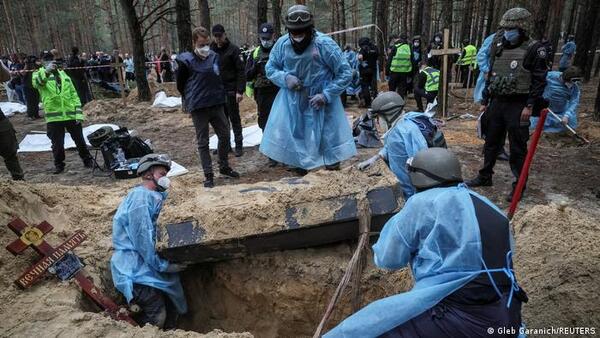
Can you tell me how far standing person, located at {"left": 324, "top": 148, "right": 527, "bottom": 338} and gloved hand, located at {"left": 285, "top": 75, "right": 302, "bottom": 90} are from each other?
2.91 meters

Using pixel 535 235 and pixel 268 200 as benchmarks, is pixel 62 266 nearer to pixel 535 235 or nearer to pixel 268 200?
pixel 268 200

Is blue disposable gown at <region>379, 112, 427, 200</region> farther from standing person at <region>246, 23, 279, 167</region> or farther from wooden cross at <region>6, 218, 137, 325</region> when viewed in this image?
standing person at <region>246, 23, 279, 167</region>

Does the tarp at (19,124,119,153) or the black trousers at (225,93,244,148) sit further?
Answer: the tarp at (19,124,119,153)

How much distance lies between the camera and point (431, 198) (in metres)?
1.96

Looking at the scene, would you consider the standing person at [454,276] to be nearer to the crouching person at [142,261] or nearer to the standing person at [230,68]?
the crouching person at [142,261]

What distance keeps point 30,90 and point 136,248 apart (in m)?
12.4

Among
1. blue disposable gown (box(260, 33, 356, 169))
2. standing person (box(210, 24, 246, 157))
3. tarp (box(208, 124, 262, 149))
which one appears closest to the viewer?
blue disposable gown (box(260, 33, 356, 169))

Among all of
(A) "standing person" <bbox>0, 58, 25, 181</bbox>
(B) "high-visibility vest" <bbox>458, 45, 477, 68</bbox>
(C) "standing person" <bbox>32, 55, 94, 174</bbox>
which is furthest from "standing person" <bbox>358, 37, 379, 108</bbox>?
(A) "standing person" <bbox>0, 58, 25, 181</bbox>

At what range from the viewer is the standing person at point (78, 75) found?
44.0 ft

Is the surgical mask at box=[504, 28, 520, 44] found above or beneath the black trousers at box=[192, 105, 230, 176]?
above

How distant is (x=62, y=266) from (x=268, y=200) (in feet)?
5.14

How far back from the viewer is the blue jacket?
207 inches

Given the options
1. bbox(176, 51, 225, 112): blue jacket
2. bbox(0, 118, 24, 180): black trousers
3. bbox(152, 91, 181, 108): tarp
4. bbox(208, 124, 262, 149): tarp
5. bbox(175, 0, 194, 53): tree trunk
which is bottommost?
Answer: bbox(208, 124, 262, 149): tarp

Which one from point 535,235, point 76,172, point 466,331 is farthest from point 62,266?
point 76,172
